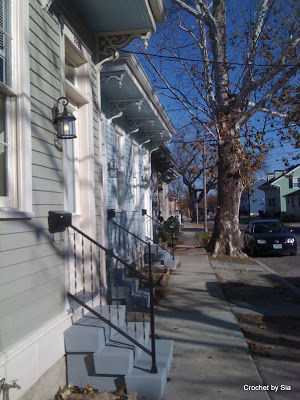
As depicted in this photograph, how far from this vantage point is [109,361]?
4008mm

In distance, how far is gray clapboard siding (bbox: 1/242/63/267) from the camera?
10.6 ft

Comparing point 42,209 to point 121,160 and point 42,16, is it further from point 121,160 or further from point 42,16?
point 121,160

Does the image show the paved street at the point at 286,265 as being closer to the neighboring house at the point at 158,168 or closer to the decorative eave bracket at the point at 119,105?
the neighboring house at the point at 158,168

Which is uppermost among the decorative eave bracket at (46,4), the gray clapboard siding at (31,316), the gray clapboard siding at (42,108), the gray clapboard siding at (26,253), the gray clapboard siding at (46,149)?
the decorative eave bracket at (46,4)

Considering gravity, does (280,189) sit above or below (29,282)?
above

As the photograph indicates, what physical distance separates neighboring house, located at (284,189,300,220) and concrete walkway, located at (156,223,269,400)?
134ft

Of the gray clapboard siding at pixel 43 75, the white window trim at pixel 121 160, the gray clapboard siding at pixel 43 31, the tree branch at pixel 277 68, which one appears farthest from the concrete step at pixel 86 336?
the tree branch at pixel 277 68

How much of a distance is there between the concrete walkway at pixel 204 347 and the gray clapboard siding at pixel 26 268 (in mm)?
1728

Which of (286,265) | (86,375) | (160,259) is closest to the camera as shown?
(86,375)

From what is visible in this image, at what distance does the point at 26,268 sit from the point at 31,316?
0.42 metres

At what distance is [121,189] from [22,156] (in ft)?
19.3

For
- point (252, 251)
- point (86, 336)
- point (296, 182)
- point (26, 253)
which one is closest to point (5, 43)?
point (26, 253)

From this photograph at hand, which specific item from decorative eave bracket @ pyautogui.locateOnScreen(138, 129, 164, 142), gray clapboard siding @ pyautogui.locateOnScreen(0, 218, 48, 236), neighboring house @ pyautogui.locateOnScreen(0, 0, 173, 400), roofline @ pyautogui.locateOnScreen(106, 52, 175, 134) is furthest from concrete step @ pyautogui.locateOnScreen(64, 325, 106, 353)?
decorative eave bracket @ pyautogui.locateOnScreen(138, 129, 164, 142)

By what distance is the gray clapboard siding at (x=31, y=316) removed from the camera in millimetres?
3193
